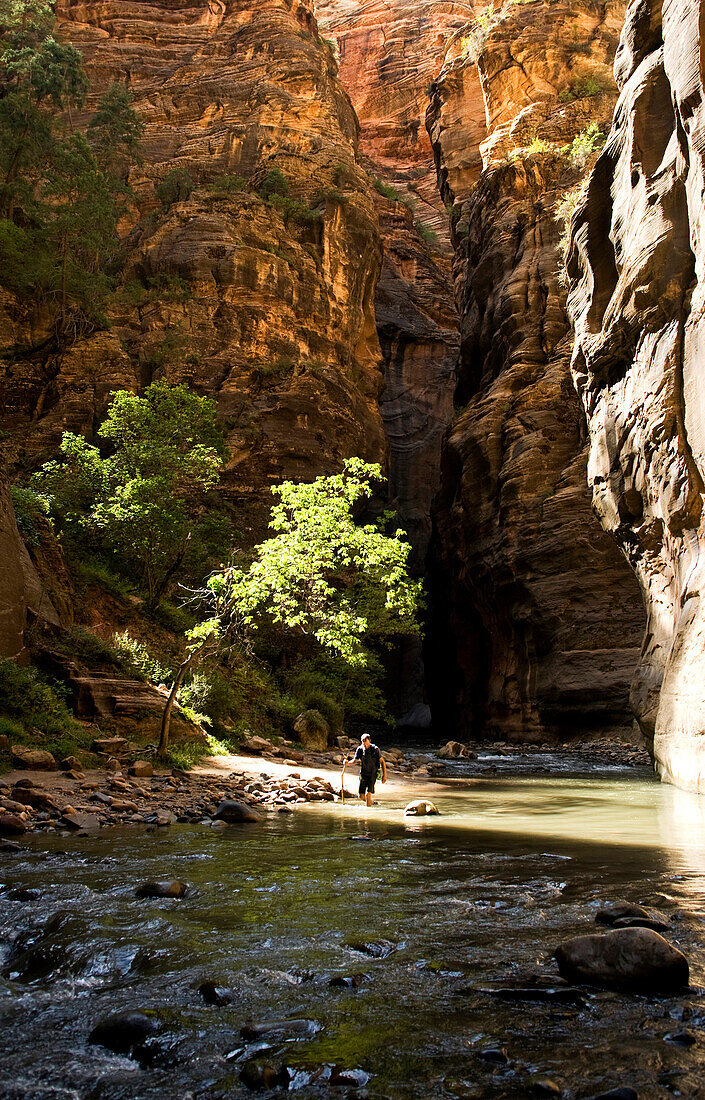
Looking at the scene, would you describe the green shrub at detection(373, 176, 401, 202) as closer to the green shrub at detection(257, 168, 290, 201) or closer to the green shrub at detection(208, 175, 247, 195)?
the green shrub at detection(257, 168, 290, 201)

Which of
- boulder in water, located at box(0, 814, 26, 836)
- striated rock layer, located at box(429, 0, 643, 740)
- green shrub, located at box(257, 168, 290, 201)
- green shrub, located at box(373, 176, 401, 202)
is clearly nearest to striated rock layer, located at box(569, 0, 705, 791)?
striated rock layer, located at box(429, 0, 643, 740)

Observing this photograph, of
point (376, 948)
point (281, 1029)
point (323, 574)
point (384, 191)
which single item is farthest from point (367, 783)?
point (384, 191)

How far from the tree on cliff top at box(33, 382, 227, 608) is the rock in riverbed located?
758 inches

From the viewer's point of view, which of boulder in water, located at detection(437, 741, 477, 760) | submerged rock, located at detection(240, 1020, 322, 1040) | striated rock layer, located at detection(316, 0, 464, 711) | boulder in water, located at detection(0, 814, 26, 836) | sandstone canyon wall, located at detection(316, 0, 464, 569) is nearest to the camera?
submerged rock, located at detection(240, 1020, 322, 1040)

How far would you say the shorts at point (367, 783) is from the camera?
1192 cm

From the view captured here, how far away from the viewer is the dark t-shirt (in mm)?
12039

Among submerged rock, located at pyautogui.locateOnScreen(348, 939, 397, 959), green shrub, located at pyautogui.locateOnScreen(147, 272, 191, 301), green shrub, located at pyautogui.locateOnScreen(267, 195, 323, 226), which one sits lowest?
submerged rock, located at pyautogui.locateOnScreen(348, 939, 397, 959)

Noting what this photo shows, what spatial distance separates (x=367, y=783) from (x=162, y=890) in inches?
268

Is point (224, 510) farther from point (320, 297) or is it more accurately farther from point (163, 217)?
point (163, 217)

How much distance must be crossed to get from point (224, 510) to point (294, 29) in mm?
39160

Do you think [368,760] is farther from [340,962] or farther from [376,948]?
[340,962]

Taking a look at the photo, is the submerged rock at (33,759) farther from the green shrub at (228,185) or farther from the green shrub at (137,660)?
the green shrub at (228,185)

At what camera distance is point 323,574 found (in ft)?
53.2

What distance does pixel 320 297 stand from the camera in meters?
40.8
